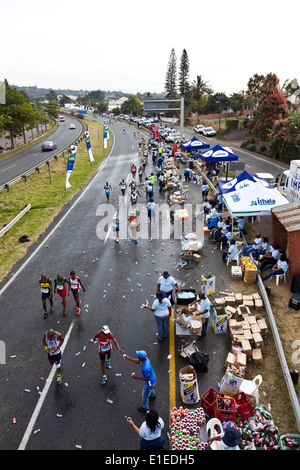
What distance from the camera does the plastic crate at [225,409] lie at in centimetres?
629

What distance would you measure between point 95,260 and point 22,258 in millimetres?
3404

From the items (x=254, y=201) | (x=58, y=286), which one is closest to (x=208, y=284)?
(x=254, y=201)

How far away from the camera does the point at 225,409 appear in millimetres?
6422

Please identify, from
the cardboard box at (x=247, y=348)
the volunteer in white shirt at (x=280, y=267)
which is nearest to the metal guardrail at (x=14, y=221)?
the volunteer in white shirt at (x=280, y=267)

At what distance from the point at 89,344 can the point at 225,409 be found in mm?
4242

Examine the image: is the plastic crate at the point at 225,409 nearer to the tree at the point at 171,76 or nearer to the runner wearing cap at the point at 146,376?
the runner wearing cap at the point at 146,376

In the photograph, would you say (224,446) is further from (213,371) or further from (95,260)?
(95,260)

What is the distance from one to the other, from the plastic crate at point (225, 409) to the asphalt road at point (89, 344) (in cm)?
95

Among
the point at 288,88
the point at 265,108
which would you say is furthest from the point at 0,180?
the point at 288,88

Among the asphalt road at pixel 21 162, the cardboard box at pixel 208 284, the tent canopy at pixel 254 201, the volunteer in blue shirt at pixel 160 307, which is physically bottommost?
the cardboard box at pixel 208 284

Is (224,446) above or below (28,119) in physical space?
below

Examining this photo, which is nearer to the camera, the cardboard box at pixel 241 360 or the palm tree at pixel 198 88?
the cardboard box at pixel 241 360

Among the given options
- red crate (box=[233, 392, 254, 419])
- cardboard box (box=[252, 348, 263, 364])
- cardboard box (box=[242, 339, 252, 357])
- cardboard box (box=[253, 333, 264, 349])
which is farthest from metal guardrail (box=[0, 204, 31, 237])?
red crate (box=[233, 392, 254, 419])
